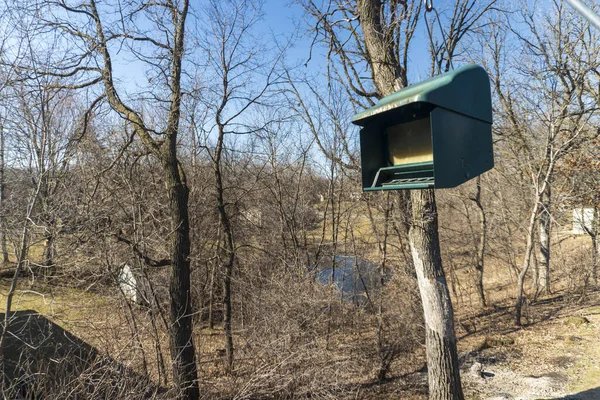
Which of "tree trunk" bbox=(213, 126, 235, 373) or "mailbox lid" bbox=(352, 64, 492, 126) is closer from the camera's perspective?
"mailbox lid" bbox=(352, 64, 492, 126)

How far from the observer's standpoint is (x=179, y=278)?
18.9 feet

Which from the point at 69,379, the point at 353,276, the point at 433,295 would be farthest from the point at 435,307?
→ the point at 353,276

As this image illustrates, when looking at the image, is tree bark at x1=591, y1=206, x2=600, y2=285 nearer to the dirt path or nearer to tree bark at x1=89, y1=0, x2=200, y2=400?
the dirt path

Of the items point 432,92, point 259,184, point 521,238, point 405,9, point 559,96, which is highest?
point 559,96

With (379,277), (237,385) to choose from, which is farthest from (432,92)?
(379,277)

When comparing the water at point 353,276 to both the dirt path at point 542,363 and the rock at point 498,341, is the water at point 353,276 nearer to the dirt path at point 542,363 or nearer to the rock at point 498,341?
the dirt path at point 542,363

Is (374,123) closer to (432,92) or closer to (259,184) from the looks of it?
(432,92)

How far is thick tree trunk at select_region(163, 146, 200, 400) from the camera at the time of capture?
5492 millimetres

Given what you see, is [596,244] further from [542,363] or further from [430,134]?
[430,134]

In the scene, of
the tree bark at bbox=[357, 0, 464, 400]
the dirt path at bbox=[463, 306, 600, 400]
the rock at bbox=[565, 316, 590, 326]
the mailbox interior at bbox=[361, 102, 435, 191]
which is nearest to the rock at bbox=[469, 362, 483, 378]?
the dirt path at bbox=[463, 306, 600, 400]

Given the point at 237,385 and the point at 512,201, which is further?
the point at 512,201

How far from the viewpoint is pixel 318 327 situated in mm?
6629

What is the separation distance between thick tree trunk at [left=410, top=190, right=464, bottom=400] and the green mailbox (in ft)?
6.40

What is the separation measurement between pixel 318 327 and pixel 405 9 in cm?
567
